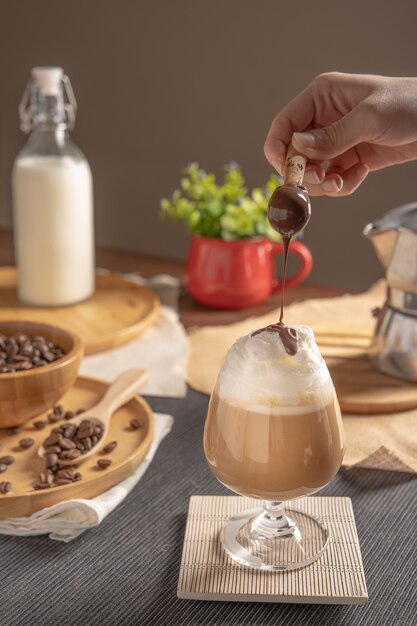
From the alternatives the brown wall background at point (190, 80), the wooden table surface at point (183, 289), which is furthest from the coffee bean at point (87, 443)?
the brown wall background at point (190, 80)

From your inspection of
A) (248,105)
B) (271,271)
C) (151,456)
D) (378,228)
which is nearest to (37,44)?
(248,105)

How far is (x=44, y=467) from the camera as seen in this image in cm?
109

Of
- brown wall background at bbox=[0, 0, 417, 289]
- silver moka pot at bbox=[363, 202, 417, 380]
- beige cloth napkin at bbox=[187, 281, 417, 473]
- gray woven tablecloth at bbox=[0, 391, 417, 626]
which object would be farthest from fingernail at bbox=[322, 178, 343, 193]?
brown wall background at bbox=[0, 0, 417, 289]

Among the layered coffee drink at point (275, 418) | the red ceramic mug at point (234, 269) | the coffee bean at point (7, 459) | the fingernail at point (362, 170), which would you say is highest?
the fingernail at point (362, 170)

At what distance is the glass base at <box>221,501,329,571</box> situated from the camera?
927 mm

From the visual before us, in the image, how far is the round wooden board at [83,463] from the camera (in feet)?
3.31

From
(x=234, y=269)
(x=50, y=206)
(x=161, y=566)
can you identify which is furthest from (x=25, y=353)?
(x=234, y=269)

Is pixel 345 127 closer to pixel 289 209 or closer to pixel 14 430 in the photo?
pixel 289 209

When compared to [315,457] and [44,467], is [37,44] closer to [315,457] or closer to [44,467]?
[44,467]

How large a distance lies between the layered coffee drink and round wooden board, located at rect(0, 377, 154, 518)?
0.21 m

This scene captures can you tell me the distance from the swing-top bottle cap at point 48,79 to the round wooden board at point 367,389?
71cm

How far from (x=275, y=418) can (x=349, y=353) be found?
2.15 ft

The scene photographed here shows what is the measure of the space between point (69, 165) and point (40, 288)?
0.25m

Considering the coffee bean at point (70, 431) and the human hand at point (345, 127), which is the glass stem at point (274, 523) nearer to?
the coffee bean at point (70, 431)
